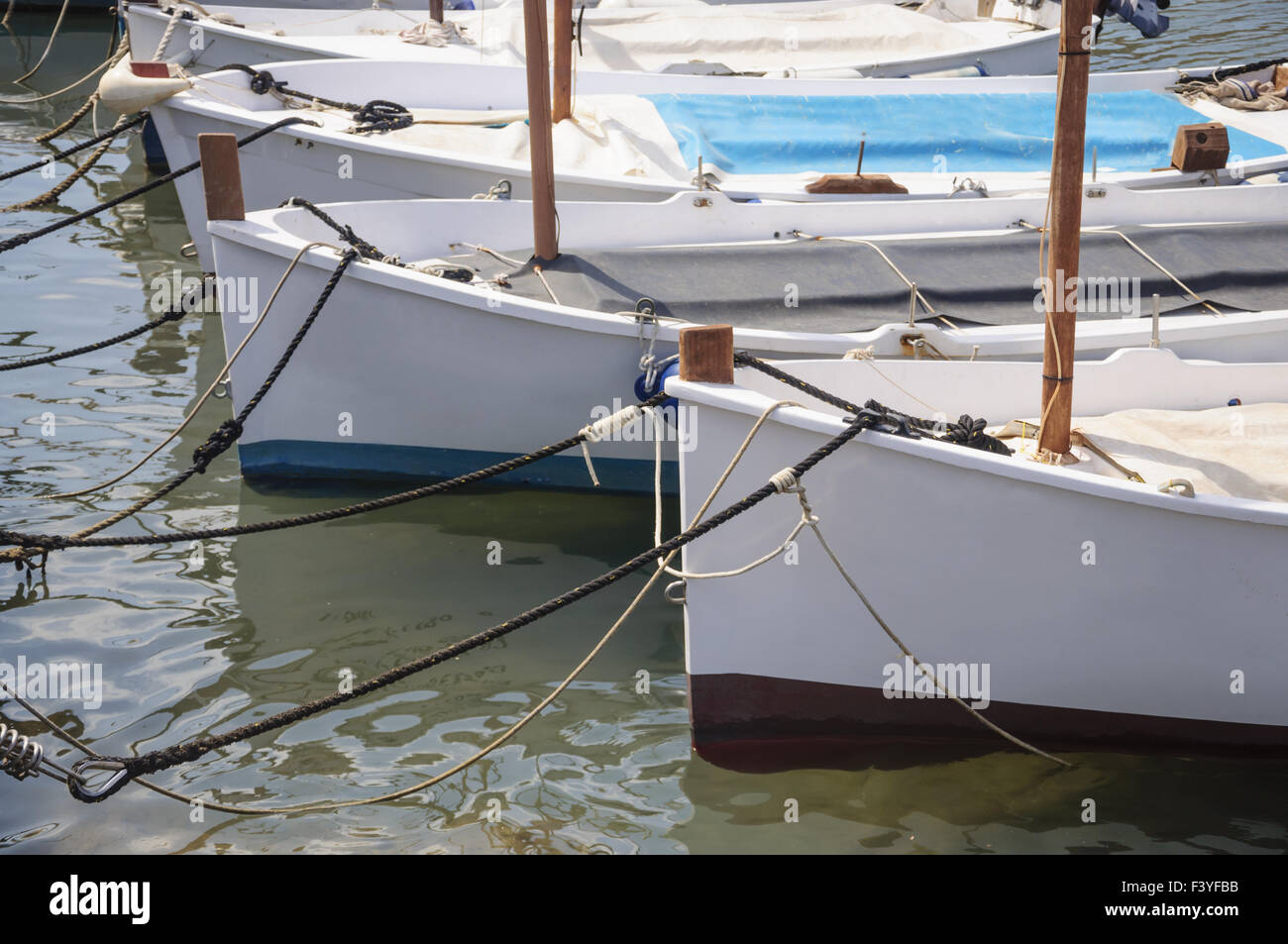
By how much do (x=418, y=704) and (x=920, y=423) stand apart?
6.99 ft

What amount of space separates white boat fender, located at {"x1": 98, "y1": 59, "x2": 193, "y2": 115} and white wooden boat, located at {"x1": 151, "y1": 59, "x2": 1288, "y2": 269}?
A: 0.48 feet

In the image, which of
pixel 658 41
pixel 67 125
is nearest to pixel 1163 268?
pixel 658 41

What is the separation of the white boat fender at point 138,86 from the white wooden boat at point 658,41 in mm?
1854

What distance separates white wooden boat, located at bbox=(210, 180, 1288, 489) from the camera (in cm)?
560

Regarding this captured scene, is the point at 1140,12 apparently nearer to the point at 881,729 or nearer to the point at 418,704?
the point at 881,729

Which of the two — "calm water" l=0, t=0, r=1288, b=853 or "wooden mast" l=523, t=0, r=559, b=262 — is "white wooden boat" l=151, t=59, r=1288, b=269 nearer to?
"wooden mast" l=523, t=0, r=559, b=262

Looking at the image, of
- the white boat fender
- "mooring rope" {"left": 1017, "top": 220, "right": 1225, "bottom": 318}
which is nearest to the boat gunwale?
"mooring rope" {"left": 1017, "top": 220, "right": 1225, "bottom": 318}

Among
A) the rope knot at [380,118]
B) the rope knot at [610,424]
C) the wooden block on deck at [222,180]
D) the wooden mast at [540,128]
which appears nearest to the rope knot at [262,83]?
the rope knot at [380,118]

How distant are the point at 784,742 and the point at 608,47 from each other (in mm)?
7700

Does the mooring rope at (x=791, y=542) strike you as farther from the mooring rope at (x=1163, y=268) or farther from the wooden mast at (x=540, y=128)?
the mooring rope at (x=1163, y=268)

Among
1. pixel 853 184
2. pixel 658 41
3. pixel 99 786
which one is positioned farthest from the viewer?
pixel 658 41

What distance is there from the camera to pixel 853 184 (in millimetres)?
7270

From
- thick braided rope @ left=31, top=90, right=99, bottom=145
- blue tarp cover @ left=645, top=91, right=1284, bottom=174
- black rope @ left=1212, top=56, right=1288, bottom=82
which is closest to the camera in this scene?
blue tarp cover @ left=645, top=91, right=1284, bottom=174

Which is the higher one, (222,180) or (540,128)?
(540,128)
